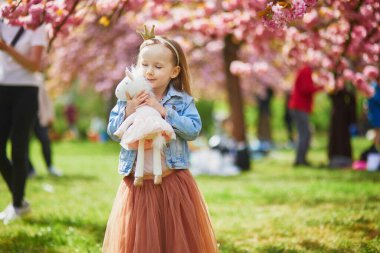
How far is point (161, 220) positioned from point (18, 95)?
7.53 feet

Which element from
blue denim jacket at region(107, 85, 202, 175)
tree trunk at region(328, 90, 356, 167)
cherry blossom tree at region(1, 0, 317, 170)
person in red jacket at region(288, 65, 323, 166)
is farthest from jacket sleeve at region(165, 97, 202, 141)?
tree trunk at region(328, 90, 356, 167)

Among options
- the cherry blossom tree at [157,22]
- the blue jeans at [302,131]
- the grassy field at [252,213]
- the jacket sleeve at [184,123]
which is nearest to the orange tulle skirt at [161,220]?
the jacket sleeve at [184,123]

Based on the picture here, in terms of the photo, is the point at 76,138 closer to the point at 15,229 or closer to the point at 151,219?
the point at 15,229

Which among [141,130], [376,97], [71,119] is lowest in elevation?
[141,130]

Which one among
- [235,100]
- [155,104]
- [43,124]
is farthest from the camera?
[235,100]

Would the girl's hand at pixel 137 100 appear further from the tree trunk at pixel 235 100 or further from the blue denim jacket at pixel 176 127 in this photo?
the tree trunk at pixel 235 100

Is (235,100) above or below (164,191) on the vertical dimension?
above

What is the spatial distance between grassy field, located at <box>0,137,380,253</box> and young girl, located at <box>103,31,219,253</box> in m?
1.08

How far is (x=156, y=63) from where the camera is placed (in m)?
3.13

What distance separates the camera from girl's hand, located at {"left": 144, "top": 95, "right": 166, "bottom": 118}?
3053 mm

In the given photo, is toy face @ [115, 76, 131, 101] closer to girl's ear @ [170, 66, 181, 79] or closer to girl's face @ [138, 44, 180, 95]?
girl's face @ [138, 44, 180, 95]

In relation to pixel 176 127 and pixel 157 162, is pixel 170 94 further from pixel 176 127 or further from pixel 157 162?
pixel 157 162

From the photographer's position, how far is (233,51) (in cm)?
1104

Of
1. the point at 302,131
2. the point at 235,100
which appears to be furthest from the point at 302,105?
the point at 235,100
